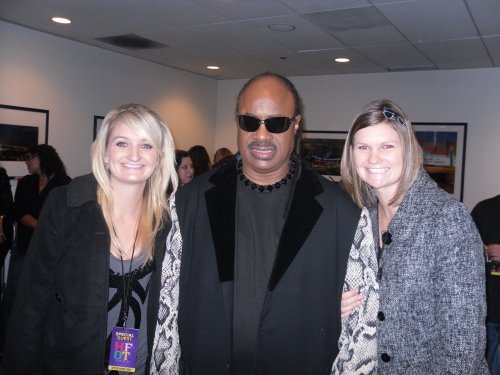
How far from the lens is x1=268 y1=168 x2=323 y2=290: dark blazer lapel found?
1.87 m

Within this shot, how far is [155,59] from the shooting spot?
7332 millimetres

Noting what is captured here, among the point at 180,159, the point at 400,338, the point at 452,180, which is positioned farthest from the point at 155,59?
the point at 400,338

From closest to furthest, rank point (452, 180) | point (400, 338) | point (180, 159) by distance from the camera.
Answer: point (400, 338) < point (180, 159) < point (452, 180)

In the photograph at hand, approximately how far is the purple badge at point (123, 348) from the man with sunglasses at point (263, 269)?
21cm

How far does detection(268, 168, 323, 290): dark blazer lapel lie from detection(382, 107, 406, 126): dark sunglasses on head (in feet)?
1.43

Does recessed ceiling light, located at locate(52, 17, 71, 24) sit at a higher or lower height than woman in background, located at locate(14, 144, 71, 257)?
higher

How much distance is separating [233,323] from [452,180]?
641 centimetres

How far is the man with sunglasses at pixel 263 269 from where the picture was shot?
1872mm

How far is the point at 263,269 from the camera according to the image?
1.93m

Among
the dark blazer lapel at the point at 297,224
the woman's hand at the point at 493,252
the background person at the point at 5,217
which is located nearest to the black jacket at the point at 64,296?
the dark blazer lapel at the point at 297,224

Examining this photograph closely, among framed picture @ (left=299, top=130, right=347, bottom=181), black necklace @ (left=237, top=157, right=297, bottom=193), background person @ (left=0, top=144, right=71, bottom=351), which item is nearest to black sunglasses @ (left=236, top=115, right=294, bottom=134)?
black necklace @ (left=237, top=157, right=297, bottom=193)

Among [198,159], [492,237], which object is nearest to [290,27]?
[198,159]

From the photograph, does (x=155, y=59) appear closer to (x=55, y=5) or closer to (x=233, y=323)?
(x=55, y=5)

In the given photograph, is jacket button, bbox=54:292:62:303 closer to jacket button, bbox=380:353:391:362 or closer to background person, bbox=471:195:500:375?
jacket button, bbox=380:353:391:362
